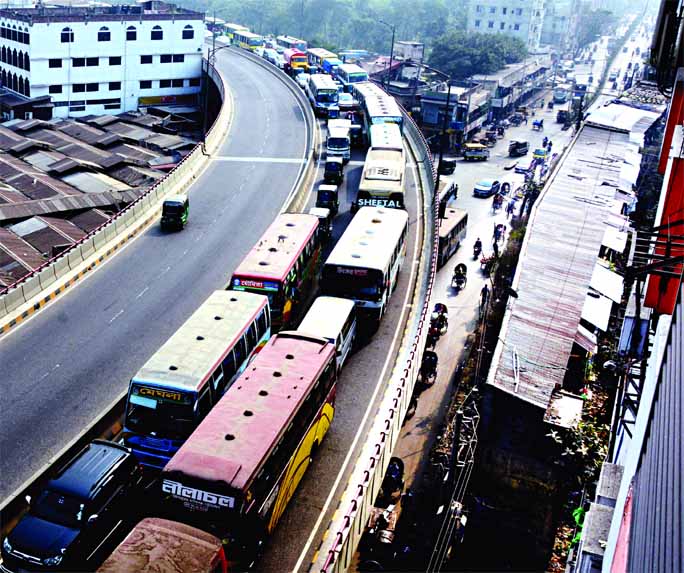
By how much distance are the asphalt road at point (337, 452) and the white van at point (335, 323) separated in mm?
774

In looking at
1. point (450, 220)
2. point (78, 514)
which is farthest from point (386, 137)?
point (78, 514)

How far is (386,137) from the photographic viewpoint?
4288cm

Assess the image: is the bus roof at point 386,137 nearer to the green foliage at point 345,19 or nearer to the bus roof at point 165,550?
the bus roof at point 165,550

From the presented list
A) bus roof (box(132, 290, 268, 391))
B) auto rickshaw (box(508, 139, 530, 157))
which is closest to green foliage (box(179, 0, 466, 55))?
auto rickshaw (box(508, 139, 530, 157))

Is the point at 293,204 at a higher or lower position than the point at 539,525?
higher

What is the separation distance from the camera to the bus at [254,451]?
14.2m

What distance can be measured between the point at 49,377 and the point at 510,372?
1369 centimetres

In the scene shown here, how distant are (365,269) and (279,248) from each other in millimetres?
2959

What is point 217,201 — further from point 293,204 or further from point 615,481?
point 615,481

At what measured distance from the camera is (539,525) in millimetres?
22141

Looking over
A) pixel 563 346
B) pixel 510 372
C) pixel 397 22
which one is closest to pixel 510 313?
pixel 563 346

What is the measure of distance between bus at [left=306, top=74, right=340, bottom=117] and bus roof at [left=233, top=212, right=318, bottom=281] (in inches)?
1134

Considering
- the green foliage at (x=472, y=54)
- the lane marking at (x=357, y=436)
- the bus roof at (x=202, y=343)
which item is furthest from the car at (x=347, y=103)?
the green foliage at (x=472, y=54)

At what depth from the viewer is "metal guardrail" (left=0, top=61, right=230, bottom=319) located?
24.3m
